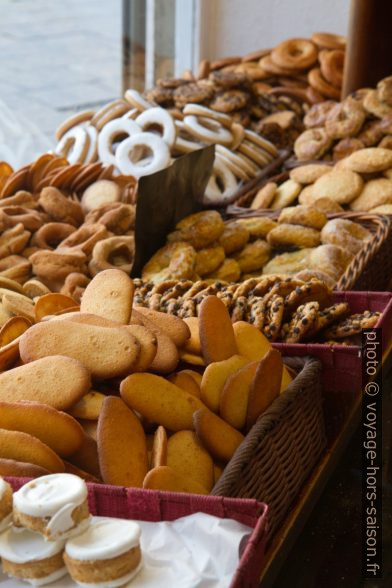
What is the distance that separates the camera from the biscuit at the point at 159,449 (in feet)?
4.12

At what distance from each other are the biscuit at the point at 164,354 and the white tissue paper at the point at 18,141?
239cm

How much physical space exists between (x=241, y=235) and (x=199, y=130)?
42.0 inches

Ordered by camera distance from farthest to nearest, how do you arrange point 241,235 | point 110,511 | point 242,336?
point 241,235 → point 242,336 → point 110,511

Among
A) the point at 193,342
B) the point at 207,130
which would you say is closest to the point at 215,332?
the point at 193,342

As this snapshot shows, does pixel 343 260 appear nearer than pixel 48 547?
No

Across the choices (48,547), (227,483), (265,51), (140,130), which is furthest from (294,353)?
(265,51)

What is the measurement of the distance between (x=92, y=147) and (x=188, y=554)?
2599 mm

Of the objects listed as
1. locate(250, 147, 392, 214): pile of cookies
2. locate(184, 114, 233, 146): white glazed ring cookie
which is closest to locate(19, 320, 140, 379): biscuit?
locate(250, 147, 392, 214): pile of cookies

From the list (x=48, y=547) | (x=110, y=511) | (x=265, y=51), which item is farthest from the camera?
(x=265, y=51)

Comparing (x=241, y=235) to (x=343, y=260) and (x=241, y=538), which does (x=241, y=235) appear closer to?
(x=343, y=260)

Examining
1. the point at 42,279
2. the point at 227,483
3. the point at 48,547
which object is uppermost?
the point at 48,547

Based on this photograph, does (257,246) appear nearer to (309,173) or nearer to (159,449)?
(309,173)

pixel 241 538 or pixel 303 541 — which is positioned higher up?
pixel 241 538

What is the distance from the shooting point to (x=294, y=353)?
1.67 m
